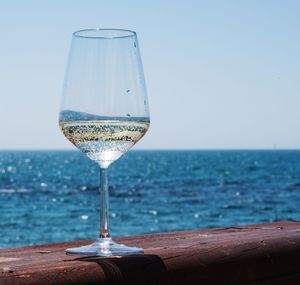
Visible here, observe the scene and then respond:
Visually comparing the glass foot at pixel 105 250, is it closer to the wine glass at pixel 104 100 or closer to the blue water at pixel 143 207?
the wine glass at pixel 104 100

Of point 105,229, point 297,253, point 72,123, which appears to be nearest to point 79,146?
point 72,123

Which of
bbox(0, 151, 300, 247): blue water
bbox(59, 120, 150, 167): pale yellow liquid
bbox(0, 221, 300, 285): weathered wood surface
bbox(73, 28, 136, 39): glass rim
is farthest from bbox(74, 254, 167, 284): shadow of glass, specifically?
bbox(0, 151, 300, 247): blue water

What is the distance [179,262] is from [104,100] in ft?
1.10

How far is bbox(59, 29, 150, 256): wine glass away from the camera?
1.56 m

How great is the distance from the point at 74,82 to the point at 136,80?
4.6 inches

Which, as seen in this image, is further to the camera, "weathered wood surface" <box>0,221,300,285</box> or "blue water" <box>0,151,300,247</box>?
"blue water" <box>0,151,300,247</box>

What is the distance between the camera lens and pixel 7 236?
22.2 meters

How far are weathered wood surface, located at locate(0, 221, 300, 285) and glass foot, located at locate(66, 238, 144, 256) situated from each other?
3 cm

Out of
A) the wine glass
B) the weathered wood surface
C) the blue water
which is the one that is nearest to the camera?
the weathered wood surface

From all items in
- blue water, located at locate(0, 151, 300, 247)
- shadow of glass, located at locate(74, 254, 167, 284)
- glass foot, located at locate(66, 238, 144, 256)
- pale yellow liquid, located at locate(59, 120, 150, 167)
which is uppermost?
pale yellow liquid, located at locate(59, 120, 150, 167)

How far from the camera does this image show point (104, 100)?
1543 millimetres

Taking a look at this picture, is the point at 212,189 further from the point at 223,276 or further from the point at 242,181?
the point at 223,276

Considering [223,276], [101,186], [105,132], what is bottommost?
[223,276]

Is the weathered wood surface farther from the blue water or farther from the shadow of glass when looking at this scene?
the blue water
